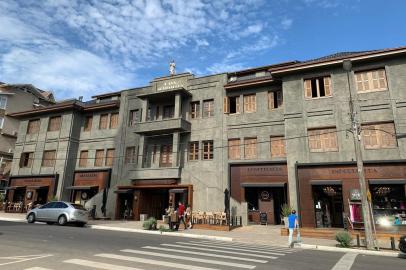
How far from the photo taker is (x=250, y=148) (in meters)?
24.8

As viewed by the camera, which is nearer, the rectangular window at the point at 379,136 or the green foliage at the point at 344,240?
the green foliage at the point at 344,240

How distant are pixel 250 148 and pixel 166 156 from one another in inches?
309

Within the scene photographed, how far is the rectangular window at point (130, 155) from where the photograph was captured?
29.3 metres

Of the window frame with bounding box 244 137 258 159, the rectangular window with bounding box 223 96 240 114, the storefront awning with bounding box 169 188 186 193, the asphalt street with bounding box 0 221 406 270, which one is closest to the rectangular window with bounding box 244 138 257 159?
the window frame with bounding box 244 137 258 159

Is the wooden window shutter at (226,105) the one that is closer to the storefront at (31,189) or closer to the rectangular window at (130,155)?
the rectangular window at (130,155)

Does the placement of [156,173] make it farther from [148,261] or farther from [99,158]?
[148,261]

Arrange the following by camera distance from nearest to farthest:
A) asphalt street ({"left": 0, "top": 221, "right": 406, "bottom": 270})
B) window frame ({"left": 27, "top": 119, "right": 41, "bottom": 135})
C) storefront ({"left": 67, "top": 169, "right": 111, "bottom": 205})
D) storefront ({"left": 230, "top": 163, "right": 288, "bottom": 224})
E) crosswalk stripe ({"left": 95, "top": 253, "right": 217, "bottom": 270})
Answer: asphalt street ({"left": 0, "top": 221, "right": 406, "bottom": 270})
crosswalk stripe ({"left": 95, "top": 253, "right": 217, "bottom": 270})
storefront ({"left": 230, "top": 163, "right": 288, "bottom": 224})
storefront ({"left": 67, "top": 169, "right": 111, "bottom": 205})
window frame ({"left": 27, "top": 119, "right": 41, "bottom": 135})

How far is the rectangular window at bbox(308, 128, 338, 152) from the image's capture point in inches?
817

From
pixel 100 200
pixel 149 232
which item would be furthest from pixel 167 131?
pixel 149 232

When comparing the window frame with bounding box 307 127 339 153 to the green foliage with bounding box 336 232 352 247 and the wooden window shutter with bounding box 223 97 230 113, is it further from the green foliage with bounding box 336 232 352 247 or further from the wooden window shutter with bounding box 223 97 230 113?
the green foliage with bounding box 336 232 352 247

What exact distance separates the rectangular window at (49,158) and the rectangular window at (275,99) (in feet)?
75.6

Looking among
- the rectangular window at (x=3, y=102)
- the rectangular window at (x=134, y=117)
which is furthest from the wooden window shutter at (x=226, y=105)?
the rectangular window at (x=3, y=102)

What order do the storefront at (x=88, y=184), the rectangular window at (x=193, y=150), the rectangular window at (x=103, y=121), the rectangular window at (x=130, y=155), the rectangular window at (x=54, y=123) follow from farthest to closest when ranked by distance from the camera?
the rectangular window at (x=54, y=123) → the rectangular window at (x=103, y=121) → the storefront at (x=88, y=184) → the rectangular window at (x=130, y=155) → the rectangular window at (x=193, y=150)

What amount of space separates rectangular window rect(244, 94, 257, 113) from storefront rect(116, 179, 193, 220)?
8126 millimetres
